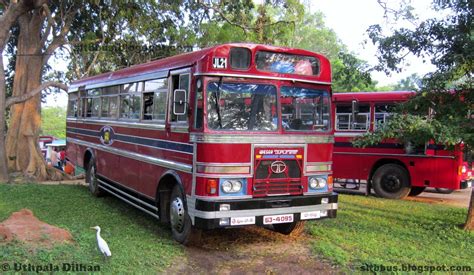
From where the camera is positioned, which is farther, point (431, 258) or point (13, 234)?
point (431, 258)

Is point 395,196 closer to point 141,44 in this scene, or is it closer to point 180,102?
point 180,102

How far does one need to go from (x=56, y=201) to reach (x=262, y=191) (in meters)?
5.61

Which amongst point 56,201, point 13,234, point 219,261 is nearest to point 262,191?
point 219,261

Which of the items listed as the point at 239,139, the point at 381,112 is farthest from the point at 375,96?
the point at 239,139

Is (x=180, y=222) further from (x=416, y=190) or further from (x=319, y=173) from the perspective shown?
(x=416, y=190)

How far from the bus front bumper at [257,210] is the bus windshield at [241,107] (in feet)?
3.22

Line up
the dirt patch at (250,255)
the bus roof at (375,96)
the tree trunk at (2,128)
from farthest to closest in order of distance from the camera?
the tree trunk at (2,128), the bus roof at (375,96), the dirt patch at (250,255)

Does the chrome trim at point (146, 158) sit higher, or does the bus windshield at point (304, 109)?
the bus windshield at point (304, 109)

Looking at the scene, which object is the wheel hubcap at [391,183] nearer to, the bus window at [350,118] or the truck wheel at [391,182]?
the truck wheel at [391,182]

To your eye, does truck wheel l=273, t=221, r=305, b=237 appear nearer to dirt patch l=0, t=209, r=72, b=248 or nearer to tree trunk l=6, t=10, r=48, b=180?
dirt patch l=0, t=209, r=72, b=248

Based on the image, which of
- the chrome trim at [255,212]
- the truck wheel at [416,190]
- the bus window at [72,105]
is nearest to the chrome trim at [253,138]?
the chrome trim at [255,212]

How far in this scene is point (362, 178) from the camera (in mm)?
12398

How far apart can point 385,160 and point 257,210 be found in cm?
687

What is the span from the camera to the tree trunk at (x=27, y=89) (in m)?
17.2
